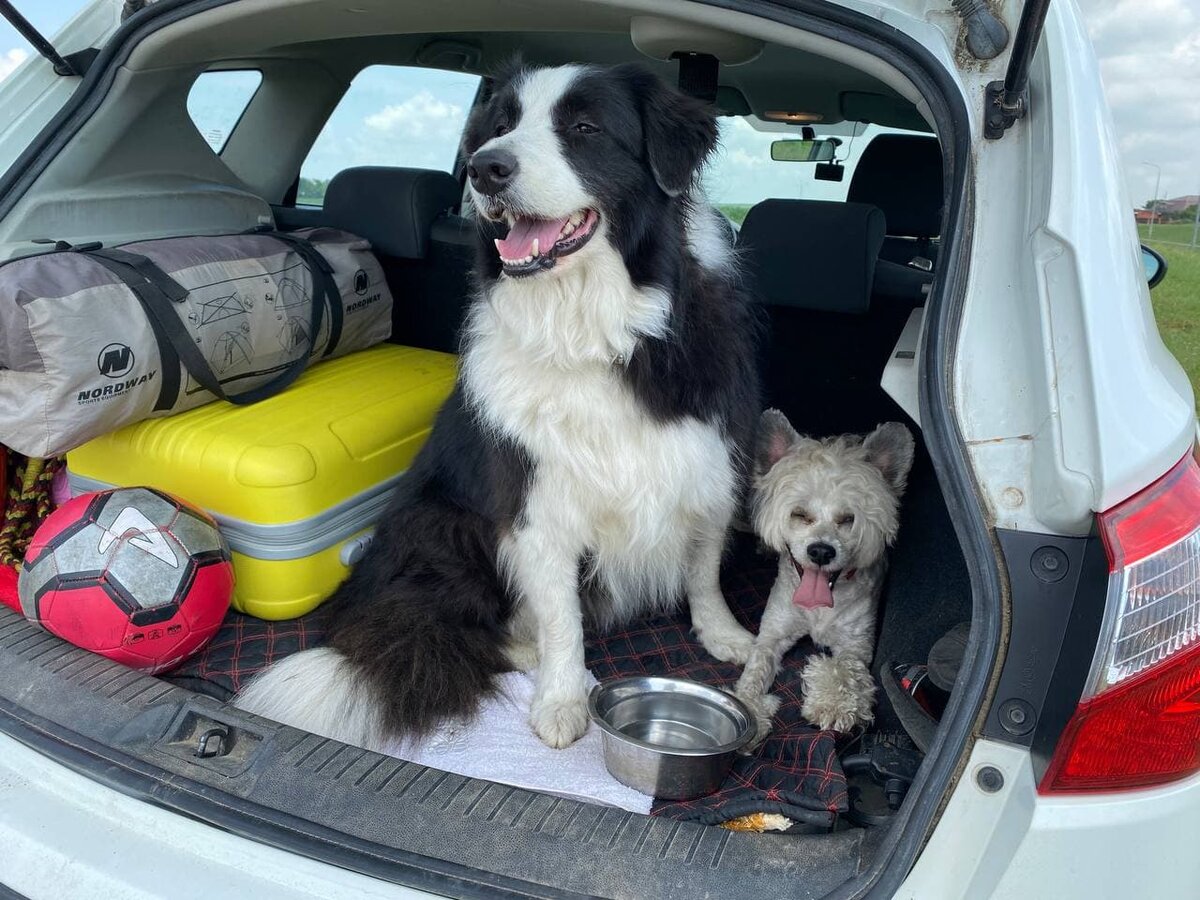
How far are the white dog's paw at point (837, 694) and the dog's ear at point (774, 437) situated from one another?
606mm

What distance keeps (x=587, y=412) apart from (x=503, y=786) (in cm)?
95

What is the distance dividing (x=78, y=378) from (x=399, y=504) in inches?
33.6

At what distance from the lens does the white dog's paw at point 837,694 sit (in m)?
2.17

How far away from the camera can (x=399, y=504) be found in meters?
2.55

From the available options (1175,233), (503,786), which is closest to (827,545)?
(503,786)

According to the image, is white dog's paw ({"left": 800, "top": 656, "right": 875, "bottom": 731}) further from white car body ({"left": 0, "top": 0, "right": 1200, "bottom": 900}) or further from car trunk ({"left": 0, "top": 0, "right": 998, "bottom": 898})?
white car body ({"left": 0, "top": 0, "right": 1200, "bottom": 900})

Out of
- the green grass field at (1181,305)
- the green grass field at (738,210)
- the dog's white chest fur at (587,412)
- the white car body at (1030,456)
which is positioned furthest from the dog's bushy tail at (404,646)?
the green grass field at (1181,305)

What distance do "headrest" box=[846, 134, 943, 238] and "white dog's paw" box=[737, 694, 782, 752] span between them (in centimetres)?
213

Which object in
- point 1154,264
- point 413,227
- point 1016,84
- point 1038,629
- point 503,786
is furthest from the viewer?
point 413,227

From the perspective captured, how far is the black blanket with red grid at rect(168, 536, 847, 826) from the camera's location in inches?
67.7

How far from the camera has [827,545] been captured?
235 cm

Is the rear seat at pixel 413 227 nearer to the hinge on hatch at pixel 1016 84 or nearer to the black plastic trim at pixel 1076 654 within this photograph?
the hinge on hatch at pixel 1016 84

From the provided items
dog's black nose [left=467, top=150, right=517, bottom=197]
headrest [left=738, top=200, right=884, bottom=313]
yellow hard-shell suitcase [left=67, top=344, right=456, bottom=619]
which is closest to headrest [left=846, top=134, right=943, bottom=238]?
headrest [left=738, top=200, right=884, bottom=313]

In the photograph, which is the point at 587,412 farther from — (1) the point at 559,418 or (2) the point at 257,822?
(2) the point at 257,822
